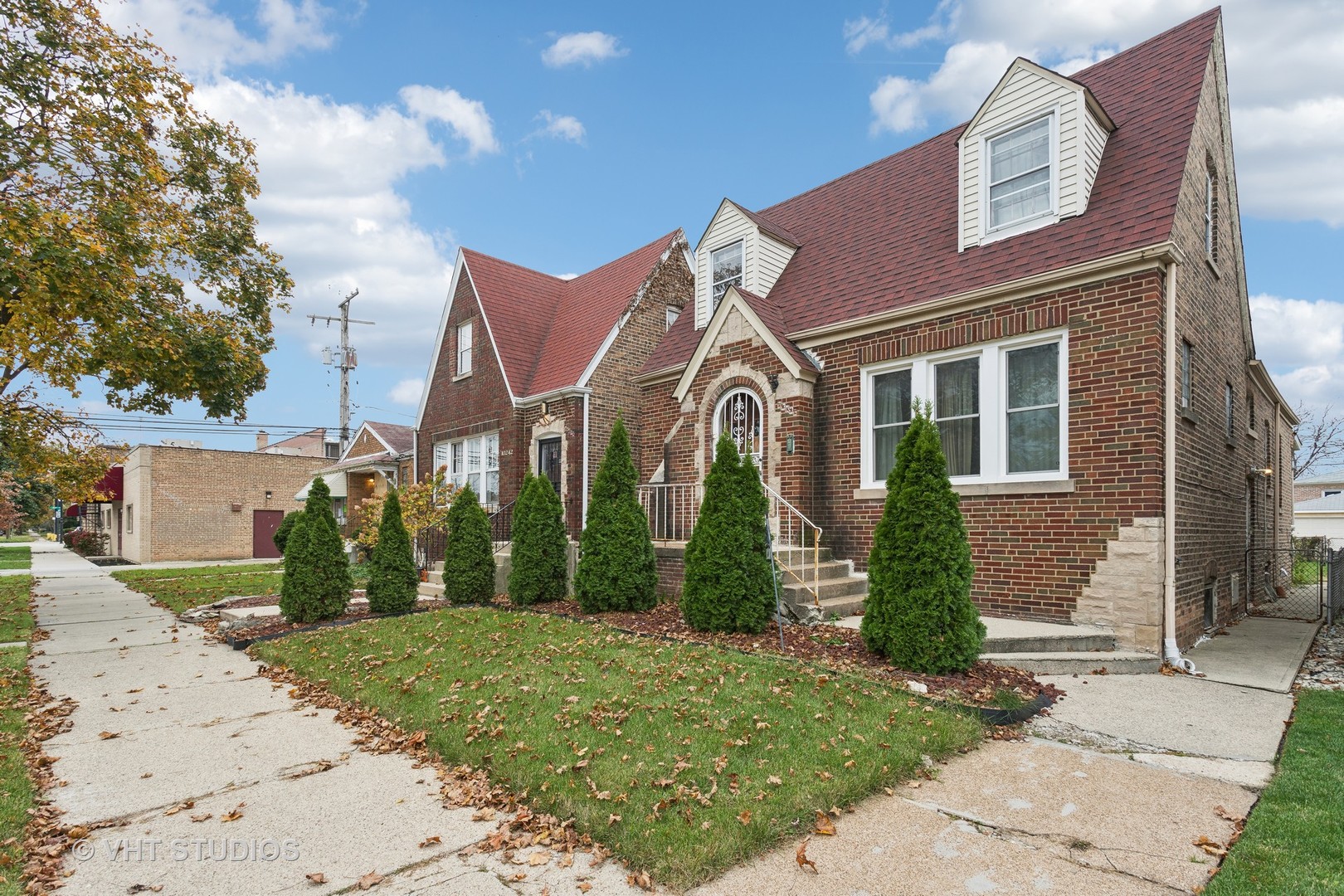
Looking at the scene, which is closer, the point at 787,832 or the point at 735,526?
the point at 787,832

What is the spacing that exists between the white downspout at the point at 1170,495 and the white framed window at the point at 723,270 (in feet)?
22.8

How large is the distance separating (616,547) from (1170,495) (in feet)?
21.9

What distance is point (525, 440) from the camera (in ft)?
52.1

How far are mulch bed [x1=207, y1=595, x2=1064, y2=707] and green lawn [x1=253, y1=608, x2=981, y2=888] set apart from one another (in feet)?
1.35

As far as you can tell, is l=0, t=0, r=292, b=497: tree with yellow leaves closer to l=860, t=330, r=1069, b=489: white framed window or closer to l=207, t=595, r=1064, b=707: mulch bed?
l=207, t=595, r=1064, b=707: mulch bed

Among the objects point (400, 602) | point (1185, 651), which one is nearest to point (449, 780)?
point (400, 602)

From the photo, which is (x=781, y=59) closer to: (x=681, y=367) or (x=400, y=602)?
(x=681, y=367)

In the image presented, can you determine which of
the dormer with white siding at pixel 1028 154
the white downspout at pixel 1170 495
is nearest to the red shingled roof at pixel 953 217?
the dormer with white siding at pixel 1028 154

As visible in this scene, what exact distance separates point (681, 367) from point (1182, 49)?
872 centimetres

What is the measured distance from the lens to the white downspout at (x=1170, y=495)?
745 cm

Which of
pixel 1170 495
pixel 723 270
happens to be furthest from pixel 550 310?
pixel 1170 495

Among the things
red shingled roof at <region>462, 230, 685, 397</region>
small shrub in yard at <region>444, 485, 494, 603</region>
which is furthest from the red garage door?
small shrub in yard at <region>444, 485, 494, 603</region>

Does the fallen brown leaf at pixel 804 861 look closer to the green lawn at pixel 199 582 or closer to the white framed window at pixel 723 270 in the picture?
the white framed window at pixel 723 270

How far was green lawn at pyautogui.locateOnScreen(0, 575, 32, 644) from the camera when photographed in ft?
32.8
